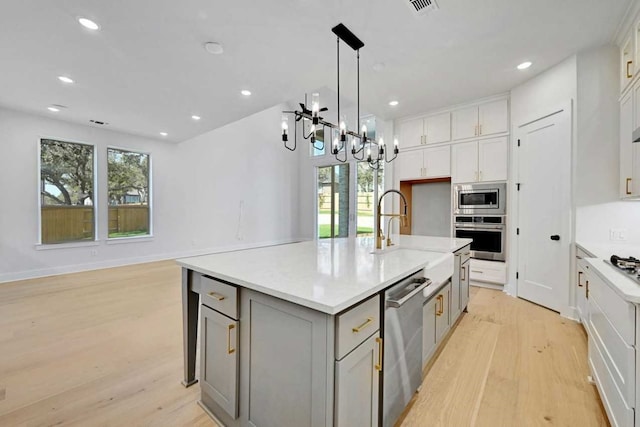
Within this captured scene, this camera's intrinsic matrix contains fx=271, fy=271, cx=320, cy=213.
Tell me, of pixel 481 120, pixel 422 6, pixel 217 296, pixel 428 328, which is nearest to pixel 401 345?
pixel 428 328

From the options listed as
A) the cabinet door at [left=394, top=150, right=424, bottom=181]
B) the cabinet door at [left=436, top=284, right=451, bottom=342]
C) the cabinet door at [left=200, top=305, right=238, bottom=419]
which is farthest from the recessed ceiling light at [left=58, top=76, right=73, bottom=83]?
the cabinet door at [left=394, top=150, right=424, bottom=181]

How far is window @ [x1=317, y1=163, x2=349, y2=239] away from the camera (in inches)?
308

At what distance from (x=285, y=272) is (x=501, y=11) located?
9.22 ft

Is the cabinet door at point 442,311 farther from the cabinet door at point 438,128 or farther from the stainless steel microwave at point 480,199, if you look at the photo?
the cabinet door at point 438,128

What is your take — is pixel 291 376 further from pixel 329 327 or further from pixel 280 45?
pixel 280 45

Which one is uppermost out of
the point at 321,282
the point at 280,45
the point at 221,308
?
the point at 280,45

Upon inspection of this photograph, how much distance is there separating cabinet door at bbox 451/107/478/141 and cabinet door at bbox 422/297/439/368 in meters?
3.25

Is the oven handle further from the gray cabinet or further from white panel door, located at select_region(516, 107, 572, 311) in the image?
the gray cabinet

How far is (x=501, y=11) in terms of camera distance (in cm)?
231

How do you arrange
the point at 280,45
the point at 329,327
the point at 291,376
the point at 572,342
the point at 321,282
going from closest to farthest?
the point at 329,327
the point at 291,376
the point at 321,282
the point at 572,342
the point at 280,45

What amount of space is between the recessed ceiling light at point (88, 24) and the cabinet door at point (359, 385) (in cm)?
320

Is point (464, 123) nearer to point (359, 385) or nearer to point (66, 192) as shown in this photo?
point (359, 385)

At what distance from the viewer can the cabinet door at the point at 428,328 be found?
1862 millimetres

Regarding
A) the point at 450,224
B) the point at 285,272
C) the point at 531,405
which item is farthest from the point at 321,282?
the point at 450,224
